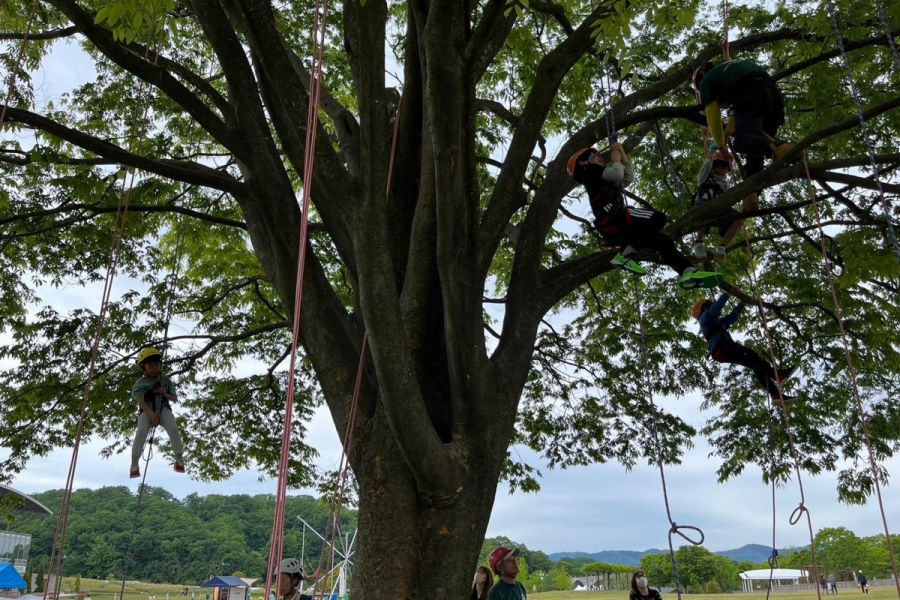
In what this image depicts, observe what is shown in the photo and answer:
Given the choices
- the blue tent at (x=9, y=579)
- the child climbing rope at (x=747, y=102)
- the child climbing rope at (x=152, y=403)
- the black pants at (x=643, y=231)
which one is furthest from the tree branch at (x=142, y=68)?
the blue tent at (x=9, y=579)

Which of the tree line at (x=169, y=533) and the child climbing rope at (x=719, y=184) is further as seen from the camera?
the tree line at (x=169, y=533)

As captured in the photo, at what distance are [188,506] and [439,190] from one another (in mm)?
69684

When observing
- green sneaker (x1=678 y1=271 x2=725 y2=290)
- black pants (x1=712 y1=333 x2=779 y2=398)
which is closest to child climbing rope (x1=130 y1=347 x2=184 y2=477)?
green sneaker (x1=678 y1=271 x2=725 y2=290)

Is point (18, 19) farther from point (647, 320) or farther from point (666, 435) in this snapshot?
point (666, 435)

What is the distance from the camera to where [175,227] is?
917cm

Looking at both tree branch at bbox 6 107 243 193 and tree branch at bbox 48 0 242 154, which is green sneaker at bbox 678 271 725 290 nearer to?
tree branch at bbox 48 0 242 154

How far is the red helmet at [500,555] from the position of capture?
5.22 m

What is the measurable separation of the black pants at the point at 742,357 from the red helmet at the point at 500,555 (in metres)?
2.57

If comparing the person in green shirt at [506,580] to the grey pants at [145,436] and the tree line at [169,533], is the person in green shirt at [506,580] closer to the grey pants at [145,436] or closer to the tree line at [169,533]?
the grey pants at [145,436]

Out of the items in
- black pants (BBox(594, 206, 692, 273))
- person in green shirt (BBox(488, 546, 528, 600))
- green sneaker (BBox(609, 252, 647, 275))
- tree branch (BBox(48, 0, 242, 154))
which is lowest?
person in green shirt (BBox(488, 546, 528, 600))

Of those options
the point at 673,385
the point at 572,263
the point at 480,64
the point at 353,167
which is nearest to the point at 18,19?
the point at 353,167

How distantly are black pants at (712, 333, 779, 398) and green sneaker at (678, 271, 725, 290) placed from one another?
1571 millimetres

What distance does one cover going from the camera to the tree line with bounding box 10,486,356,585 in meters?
51.5

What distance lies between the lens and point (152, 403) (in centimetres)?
632
